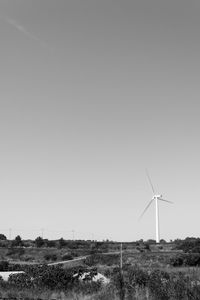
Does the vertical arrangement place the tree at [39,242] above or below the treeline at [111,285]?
above

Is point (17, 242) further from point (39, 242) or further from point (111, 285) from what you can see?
point (111, 285)

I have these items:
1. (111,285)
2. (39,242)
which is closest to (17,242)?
(39,242)

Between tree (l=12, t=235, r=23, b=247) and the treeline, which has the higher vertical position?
tree (l=12, t=235, r=23, b=247)

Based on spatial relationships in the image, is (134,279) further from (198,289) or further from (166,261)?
(166,261)

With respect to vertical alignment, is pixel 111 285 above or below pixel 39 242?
below

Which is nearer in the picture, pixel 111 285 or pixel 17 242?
pixel 111 285

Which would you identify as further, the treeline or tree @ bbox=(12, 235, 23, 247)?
tree @ bbox=(12, 235, 23, 247)

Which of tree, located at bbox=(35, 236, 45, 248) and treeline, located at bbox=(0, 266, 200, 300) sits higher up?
tree, located at bbox=(35, 236, 45, 248)

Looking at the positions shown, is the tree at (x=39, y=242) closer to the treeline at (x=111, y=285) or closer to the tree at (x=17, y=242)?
the tree at (x=17, y=242)

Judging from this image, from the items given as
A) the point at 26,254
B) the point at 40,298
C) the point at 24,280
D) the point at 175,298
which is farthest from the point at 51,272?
the point at 26,254

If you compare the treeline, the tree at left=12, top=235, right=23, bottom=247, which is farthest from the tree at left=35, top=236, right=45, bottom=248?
the treeline

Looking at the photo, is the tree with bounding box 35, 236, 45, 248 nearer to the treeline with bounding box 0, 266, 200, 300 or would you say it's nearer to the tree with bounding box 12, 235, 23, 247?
the tree with bounding box 12, 235, 23, 247

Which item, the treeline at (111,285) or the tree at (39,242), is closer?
the treeline at (111,285)

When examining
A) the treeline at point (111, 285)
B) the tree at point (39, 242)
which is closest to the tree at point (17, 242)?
the tree at point (39, 242)
